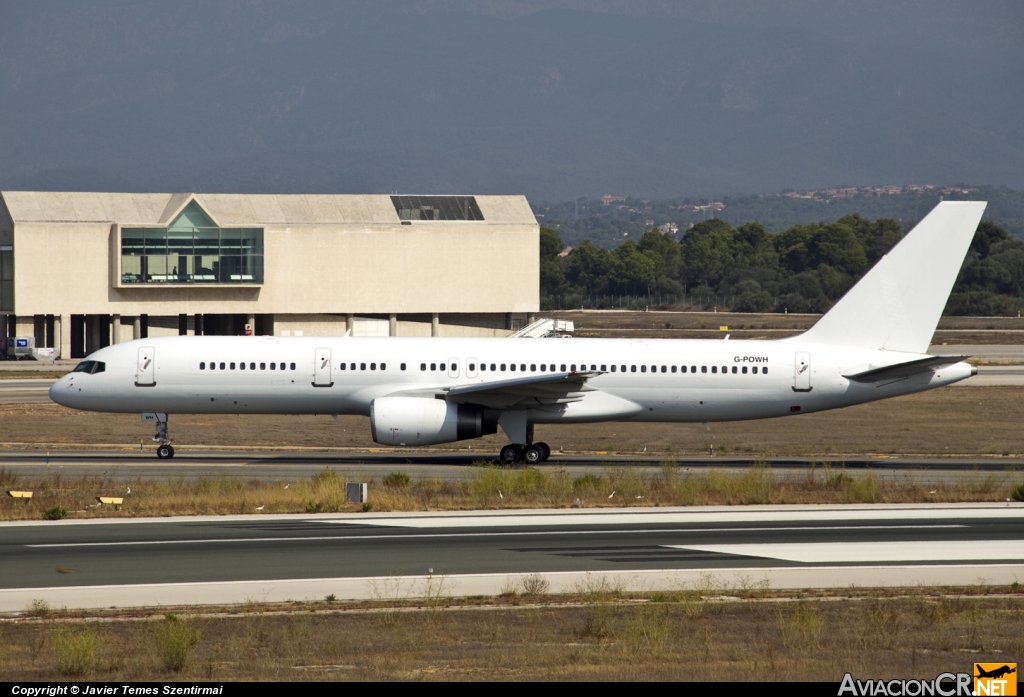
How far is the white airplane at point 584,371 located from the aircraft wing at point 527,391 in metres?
0.11

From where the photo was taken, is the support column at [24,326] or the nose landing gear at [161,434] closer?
the nose landing gear at [161,434]

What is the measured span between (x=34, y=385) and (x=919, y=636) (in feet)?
176

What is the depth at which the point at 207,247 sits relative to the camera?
87812 mm

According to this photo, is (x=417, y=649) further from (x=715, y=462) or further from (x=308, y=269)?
(x=308, y=269)

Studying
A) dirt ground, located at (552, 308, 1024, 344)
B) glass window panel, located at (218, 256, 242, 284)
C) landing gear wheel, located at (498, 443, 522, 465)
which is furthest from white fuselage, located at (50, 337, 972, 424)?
dirt ground, located at (552, 308, 1024, 344)

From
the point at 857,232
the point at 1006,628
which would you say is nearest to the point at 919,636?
the point at 1006,628

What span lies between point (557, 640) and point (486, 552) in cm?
626

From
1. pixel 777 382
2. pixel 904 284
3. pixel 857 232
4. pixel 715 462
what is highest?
pixel 857 232

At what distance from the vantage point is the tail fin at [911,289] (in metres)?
35.8

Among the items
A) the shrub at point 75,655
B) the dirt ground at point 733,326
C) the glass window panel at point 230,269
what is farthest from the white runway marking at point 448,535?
the dirt ground at point 733,326

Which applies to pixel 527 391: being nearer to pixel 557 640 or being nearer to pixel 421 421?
pixel 421 421

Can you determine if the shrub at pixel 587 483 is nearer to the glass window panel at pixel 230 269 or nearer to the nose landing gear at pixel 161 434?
the nose landing gear at pixel 161 434

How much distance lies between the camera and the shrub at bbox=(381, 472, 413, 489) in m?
28.9

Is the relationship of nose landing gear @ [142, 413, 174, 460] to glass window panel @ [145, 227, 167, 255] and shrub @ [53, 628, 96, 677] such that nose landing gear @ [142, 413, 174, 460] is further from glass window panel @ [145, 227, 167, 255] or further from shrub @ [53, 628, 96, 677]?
glass window panel @ [145, 227, 167, 255]
